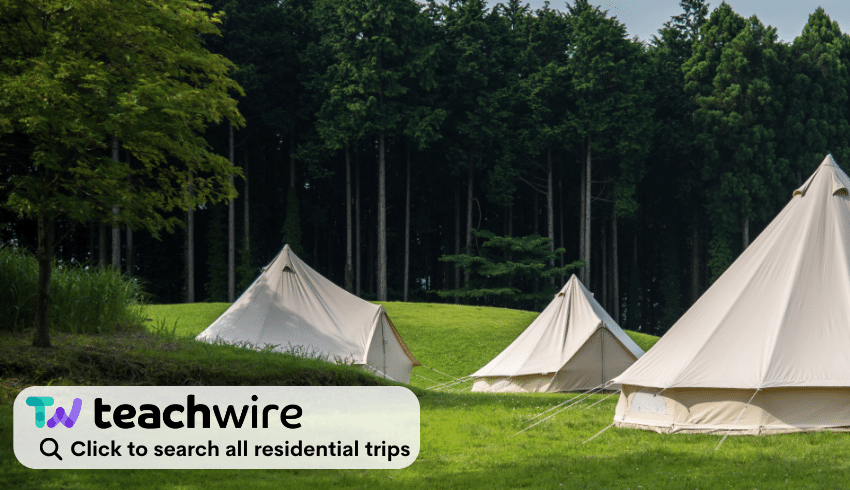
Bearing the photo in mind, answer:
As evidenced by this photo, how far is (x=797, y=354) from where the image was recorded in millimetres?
10039

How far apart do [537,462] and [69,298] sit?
858 centimetres

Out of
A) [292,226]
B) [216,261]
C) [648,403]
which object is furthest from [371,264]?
[648,403]

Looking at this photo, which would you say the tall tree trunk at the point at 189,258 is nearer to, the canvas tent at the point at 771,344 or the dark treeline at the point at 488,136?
the dark treeline at the point at 488,136

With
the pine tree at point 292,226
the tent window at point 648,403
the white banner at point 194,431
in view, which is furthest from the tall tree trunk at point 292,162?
the tent window at point 648,403

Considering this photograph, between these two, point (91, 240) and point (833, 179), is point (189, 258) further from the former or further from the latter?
point (833, 179)

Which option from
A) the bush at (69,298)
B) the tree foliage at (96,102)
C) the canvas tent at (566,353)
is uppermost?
the tree foliage at (96,102)

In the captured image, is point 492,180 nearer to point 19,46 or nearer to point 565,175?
point 565,175

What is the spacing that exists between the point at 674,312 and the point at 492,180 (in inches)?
584

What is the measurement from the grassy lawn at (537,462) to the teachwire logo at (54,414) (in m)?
0.30

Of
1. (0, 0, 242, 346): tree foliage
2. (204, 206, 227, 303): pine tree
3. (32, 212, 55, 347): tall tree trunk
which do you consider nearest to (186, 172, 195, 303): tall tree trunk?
(204, 206, 227, 303): pine tree

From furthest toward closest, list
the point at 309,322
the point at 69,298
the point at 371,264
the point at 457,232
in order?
the point at 371,264 → the point at 457,232 → the point at 309,322 → the point at 69,298

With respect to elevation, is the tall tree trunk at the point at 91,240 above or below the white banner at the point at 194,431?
above

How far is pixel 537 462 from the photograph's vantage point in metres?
8.49

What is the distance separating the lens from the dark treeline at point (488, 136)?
39375mm
